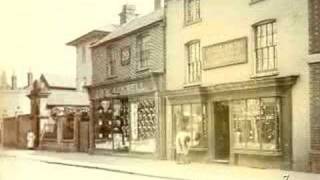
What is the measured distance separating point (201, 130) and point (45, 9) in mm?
971

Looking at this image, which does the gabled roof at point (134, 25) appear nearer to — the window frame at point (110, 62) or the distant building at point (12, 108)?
the window frame at point (110, 62)

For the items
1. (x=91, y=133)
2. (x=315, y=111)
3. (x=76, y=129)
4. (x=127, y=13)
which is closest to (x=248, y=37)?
(x=315, y=111)

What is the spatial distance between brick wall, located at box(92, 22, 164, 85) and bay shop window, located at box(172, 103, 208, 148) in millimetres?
218

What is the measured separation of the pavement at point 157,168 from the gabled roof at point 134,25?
54 cm

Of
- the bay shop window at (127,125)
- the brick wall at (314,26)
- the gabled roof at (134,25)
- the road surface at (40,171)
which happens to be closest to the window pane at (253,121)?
the brick wall at (314,26)

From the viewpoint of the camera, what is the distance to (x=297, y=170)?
5.76 ft

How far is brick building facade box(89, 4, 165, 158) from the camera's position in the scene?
89.4 inches

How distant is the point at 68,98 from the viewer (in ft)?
8.77

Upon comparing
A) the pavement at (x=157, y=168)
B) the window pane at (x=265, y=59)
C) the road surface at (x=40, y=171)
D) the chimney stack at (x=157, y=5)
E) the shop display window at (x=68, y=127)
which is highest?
the chimney stack at (x=157, y=5)

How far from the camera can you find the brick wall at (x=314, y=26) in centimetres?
171

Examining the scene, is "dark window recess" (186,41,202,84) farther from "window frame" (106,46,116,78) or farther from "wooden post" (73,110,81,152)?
"wooden post" (73,110,81,152)

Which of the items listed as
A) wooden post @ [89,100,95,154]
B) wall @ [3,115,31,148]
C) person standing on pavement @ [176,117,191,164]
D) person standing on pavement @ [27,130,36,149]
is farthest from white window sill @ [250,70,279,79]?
person standing on pavement @ [27,130,36,149]

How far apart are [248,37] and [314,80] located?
297 millimetres

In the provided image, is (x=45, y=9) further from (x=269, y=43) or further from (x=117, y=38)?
(x=269, y=43)
